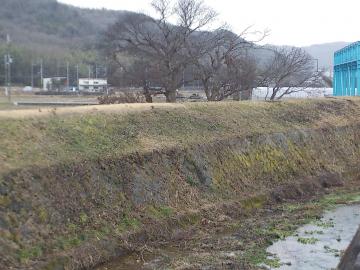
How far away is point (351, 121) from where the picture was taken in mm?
21234

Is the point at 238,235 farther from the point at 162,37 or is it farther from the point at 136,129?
the point at 162,37

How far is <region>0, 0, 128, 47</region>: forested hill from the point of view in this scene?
11175cm

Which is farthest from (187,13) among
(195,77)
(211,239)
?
(211,239)

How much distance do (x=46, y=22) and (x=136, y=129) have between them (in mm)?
111365

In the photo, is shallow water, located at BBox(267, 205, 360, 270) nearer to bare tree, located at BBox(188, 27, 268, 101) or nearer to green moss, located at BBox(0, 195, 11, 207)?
green moss, located at BBox(0, 195, 11, 207)

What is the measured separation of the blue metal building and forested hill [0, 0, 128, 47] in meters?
72.7

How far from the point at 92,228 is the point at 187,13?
105 ft

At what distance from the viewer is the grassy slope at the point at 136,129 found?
389 inches

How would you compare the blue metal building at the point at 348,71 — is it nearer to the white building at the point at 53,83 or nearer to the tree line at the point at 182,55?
the tree line at the point at 182,55

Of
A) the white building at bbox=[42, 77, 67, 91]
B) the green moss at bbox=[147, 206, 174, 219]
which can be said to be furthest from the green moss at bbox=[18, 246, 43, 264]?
the white building at bbox=[42, 77, 67, 91]

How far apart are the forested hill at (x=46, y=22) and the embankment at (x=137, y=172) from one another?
97295 millimetres

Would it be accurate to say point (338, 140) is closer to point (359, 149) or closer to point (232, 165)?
point (359, 149)

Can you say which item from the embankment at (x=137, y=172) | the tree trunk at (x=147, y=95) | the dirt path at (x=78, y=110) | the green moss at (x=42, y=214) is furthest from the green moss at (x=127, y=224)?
the tree trunk at (x=147, y=95)

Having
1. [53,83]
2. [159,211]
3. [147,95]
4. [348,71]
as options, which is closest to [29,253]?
[159,211]
